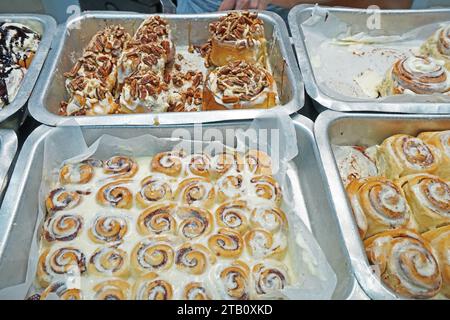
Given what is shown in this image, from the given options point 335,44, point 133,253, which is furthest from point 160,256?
point 335,44

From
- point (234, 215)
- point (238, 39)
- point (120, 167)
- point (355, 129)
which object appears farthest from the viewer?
point (238, 39)

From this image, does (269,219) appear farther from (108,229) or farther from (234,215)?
(108,229)

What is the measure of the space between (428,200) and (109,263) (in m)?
1.29

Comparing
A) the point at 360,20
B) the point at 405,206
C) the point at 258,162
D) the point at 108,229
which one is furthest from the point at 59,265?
the point at 360,20

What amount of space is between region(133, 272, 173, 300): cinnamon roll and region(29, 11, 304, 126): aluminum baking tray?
2.40 ft

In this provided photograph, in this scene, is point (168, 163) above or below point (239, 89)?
below

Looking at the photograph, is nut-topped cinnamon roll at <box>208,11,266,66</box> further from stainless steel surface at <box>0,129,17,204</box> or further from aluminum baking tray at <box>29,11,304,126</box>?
stainless steel surface at <box>0,129,17,204</box>

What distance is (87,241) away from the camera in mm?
1574

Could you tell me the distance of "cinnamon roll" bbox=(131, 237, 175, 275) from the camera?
58.4 inches

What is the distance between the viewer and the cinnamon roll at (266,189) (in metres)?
1.71

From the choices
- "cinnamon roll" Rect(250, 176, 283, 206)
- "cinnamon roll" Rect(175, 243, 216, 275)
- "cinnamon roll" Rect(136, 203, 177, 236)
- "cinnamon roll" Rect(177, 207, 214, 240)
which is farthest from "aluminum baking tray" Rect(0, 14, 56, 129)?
"cinnamon roll" Rect(250, 176, 283, 206)

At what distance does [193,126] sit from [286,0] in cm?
134

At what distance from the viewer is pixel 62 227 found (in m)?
1.59

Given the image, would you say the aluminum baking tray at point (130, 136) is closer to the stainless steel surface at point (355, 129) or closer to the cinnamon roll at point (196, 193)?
the stainless steel surface at point (355, 129)
